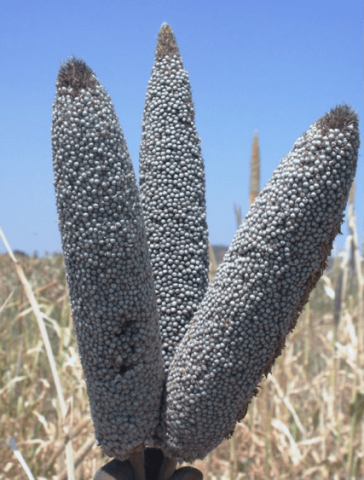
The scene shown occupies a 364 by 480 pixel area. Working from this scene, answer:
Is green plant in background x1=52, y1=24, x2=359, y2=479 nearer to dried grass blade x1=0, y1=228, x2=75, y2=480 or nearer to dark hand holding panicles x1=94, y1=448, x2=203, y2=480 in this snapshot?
dark hand holding panicles x1=94, y1=448, x2=203, y2=480

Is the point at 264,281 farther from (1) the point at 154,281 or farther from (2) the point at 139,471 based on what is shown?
(2) the point at 139,471

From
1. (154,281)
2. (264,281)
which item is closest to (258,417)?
(154,281)

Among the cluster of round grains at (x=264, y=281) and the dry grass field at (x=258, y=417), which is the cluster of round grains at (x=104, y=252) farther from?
the dry grass field at (x=258, y=417)

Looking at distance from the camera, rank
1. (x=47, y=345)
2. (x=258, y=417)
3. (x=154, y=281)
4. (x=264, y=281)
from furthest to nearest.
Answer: (x=258, y=417) < (x=47, y=345) < (x=154, y=281) < (x=264, y=281)

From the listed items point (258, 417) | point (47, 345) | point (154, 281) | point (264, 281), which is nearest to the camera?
point (264, 281)

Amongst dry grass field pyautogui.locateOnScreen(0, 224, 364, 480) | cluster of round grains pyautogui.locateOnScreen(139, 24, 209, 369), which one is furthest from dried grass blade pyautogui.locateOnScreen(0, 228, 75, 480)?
dry grass field pyautogui.locateOnScreen(0, 224, 364, 480)

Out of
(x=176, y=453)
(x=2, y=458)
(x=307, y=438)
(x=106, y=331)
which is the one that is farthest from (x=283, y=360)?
(x=106, y=331)

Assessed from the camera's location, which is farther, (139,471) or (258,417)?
(258,417)

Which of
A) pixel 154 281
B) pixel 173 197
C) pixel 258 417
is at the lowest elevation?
pixel 258 417
